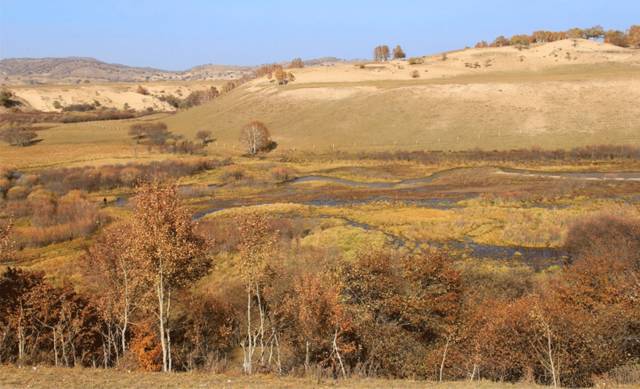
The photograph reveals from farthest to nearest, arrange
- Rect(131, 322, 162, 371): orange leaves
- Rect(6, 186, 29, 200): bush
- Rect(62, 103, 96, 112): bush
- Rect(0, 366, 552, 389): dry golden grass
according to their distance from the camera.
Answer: Rect(62, 103, 96, 112): bush, Rect(6, 186, 29, 200): bush, Rect(131, 322, 162, 371): orange leaves, Rect(0, 366, 552, 389): dry golden grass

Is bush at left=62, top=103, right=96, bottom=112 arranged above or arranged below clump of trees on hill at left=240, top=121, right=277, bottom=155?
above

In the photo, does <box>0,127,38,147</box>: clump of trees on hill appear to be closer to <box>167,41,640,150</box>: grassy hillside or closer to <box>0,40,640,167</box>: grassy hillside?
<box>0,40,640,167</box>: grassy hillside

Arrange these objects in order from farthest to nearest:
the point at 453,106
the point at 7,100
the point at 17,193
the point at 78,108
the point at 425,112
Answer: the point at 78,108 < the point at 7,100 < the point at 453,106 < the point at 425,112 < the point at 17,193

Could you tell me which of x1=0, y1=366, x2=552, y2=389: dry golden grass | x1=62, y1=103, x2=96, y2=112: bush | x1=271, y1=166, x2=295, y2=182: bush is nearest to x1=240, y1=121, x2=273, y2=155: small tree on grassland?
x1=271, y1=166, x2=295, y2=182: bush

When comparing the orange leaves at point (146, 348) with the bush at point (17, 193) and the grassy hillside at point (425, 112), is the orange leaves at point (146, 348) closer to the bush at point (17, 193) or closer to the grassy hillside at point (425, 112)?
the bush at point (17, 193)

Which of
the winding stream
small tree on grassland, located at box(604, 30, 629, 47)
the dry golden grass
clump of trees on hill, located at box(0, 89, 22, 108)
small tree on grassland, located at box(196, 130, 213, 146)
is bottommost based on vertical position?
the winding stream

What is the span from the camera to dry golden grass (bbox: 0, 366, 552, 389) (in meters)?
17.0

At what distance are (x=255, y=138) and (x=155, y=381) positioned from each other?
9231 centimetres

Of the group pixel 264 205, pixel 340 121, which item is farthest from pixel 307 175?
pixel 340 121

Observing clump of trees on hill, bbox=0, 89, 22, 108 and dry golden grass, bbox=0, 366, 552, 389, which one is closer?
dry golden grass, bbox=0, 366, 552, 389

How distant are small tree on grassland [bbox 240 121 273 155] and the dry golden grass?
3533 inches

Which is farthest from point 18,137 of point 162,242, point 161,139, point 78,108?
point 162,242

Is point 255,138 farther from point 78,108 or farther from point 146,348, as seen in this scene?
point 78,108

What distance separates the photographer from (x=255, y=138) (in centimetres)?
10794
